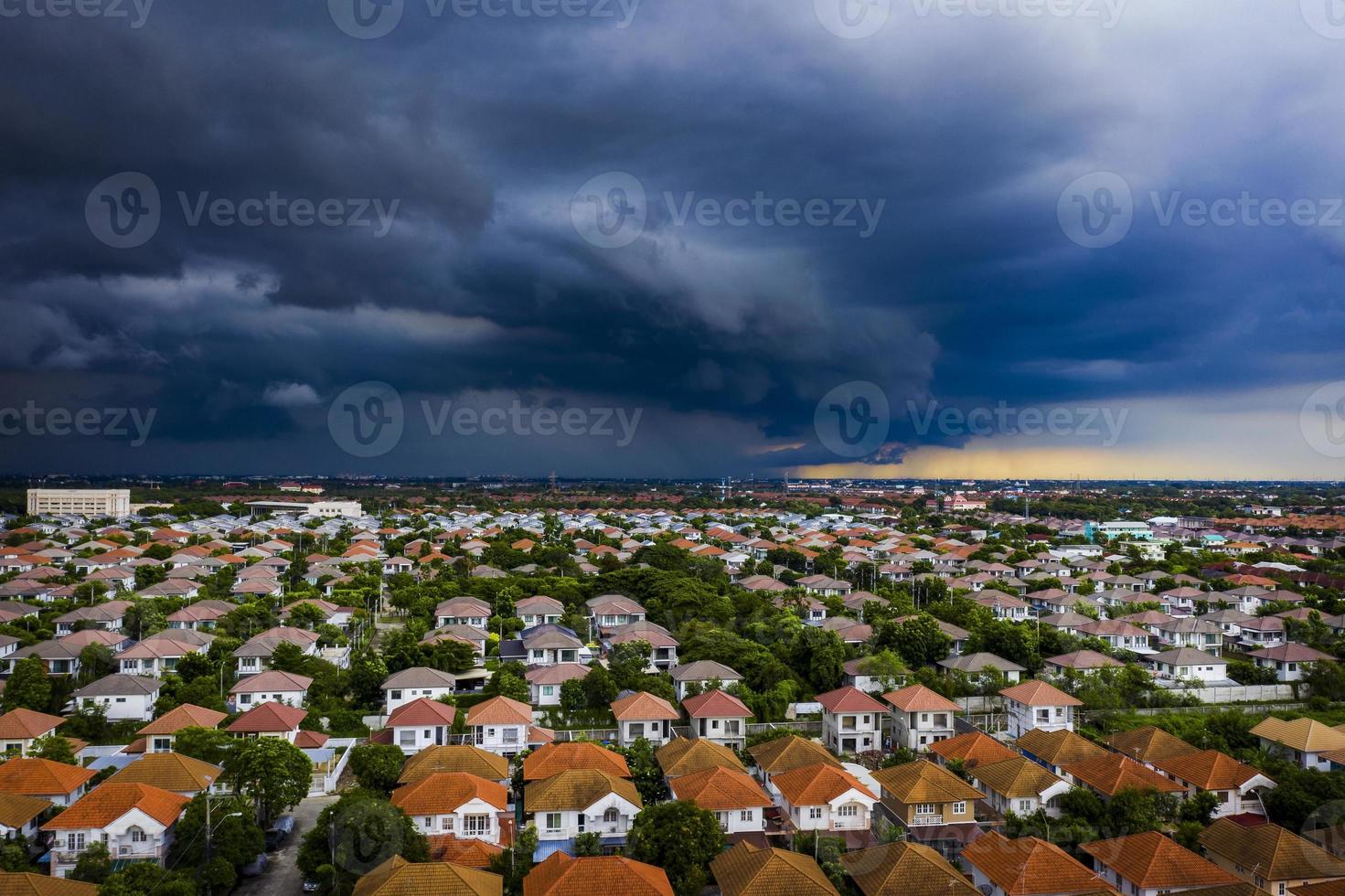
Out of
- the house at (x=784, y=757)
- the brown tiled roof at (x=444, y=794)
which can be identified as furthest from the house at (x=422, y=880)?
the house at (x=784, y=757)

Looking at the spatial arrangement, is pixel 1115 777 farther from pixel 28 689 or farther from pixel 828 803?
pixel 28 689

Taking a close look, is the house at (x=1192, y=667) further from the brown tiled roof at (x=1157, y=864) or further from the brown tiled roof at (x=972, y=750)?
the brown tiled roof at (x=1157, y=864)

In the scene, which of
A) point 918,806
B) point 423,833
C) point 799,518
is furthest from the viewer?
point 799,518

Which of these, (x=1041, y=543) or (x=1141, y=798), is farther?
(x=1041, y=543)

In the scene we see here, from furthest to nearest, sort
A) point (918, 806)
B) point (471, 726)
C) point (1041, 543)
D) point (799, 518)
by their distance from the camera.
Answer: point (799, 518), point (1041, 543), point (471, 726), point (918, 806)

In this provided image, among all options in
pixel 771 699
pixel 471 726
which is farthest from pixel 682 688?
pixel 471 726

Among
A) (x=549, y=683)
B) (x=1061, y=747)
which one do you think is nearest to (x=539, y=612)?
(x=549, y=683)

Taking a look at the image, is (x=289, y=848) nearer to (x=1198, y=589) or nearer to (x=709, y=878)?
(x=709, y=878)
